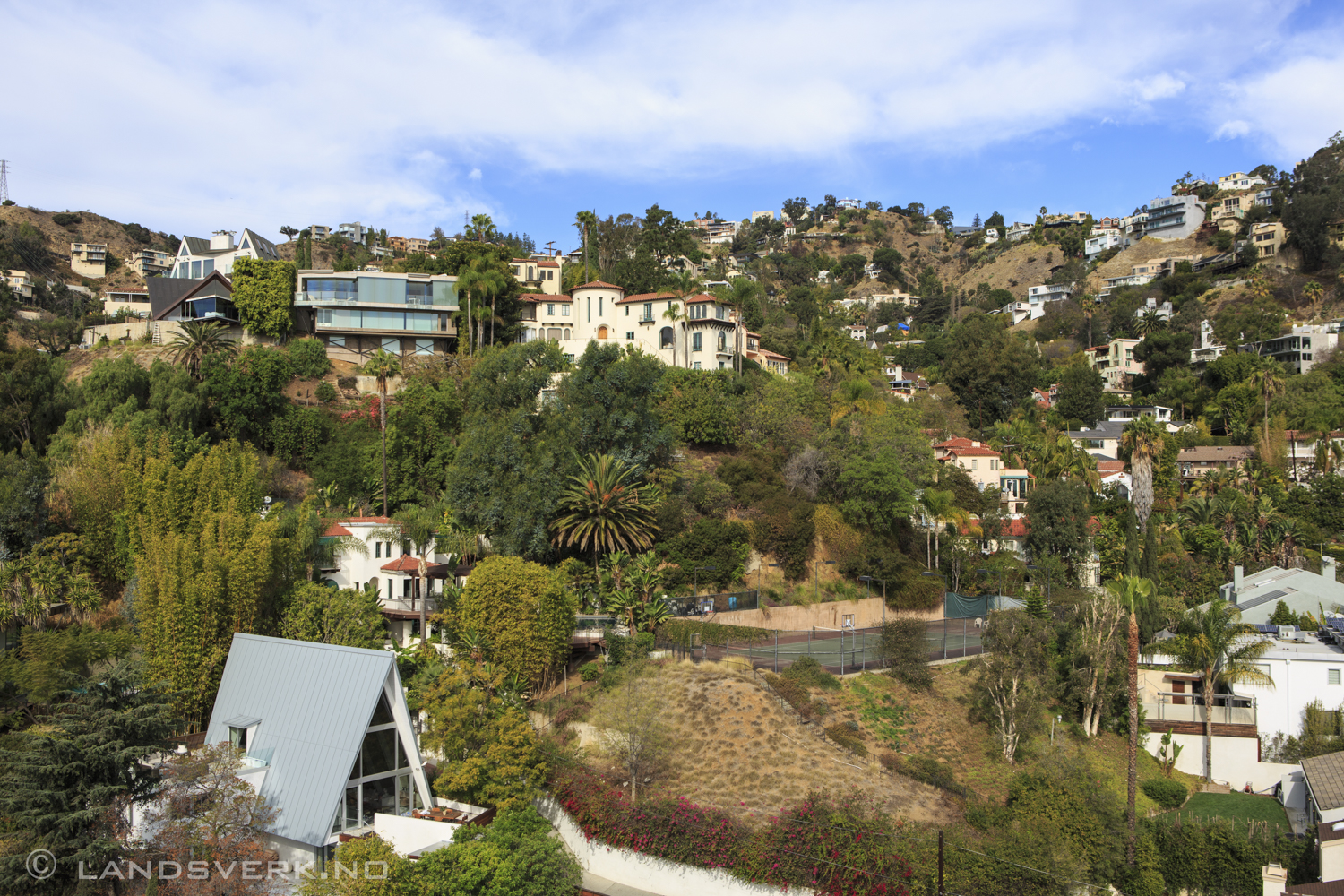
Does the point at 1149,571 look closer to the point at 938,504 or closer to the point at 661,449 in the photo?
the point at 938,504

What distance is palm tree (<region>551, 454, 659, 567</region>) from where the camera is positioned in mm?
37188

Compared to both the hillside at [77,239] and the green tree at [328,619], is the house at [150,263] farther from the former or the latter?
the green tree at [328,619]

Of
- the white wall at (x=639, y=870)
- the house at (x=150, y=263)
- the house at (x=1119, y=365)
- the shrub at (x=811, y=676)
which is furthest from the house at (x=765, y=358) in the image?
the house at (x=150, y=263)

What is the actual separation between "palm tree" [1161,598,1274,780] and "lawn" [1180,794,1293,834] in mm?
2183

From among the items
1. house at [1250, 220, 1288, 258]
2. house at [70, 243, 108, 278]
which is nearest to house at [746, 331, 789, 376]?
house at [1250, 220, 1288, 258]

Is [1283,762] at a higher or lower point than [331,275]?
lower

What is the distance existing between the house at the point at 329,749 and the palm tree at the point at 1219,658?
87.4 feet

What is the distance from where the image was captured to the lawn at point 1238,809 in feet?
91.7

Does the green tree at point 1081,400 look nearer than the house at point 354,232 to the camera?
Yes

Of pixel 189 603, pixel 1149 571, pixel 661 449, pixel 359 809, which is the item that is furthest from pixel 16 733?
pixel 1149 571

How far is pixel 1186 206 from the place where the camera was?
134 metres

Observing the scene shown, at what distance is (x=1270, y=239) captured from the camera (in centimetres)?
10881

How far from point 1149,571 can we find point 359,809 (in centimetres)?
4137

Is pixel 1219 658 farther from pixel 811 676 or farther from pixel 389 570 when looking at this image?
pixel 389 570
